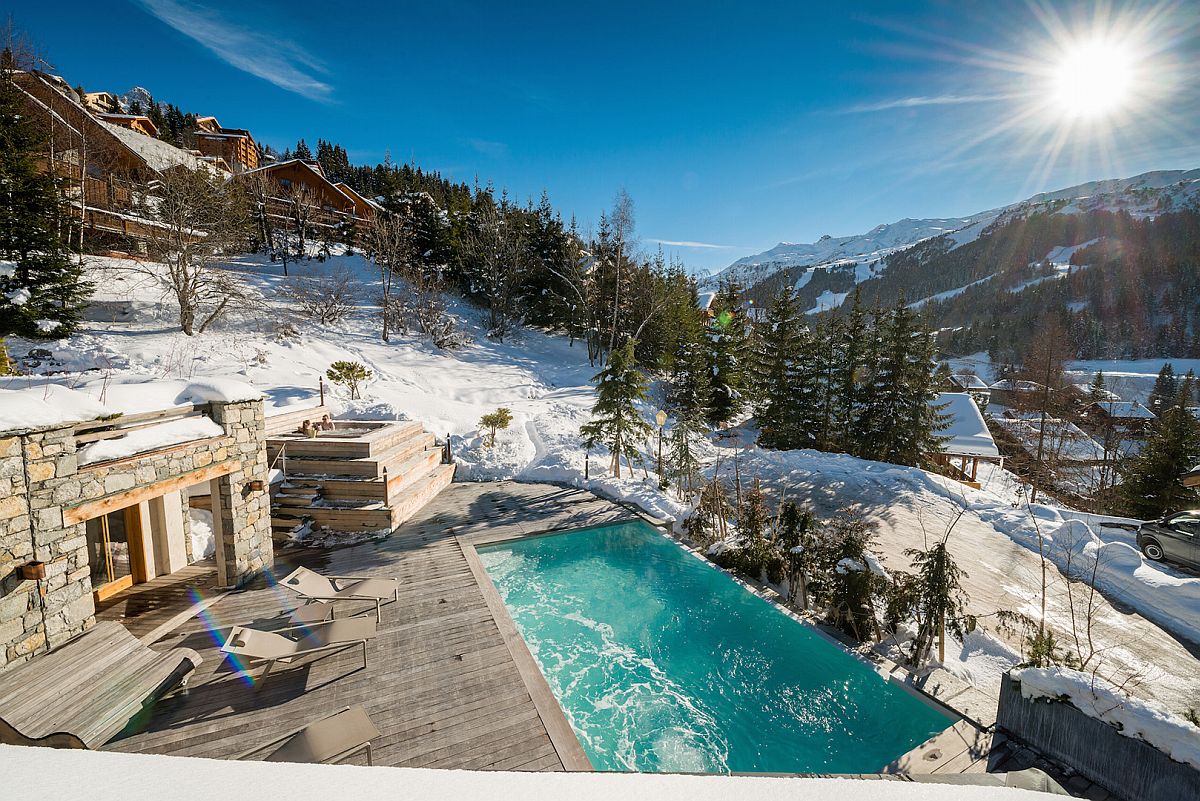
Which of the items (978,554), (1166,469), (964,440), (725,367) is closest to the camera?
(978,554)

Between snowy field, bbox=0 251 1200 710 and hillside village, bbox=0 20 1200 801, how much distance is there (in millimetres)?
102

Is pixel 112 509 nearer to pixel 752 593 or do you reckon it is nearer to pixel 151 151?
pixel 752 593

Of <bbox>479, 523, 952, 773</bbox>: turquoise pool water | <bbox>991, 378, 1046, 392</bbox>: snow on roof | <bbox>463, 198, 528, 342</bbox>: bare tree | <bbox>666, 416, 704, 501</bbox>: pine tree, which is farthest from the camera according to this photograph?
<bbox>463, 198, 528, 342</bbox>: bare tree

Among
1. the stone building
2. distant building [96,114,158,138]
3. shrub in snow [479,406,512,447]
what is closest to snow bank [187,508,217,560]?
the stone building

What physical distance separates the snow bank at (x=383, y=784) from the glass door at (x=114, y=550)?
241 inches

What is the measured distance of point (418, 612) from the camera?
19.2 ft

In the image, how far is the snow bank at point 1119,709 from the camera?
3.03 metres

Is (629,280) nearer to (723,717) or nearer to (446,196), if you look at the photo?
(446,196)

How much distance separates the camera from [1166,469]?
13.9 m

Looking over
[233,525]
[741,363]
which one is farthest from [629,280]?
[233,525]

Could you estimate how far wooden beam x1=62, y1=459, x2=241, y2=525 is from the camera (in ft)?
13.8

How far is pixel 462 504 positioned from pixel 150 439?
5.80 m

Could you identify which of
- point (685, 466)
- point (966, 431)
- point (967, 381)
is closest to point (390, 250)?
point (685, 466)

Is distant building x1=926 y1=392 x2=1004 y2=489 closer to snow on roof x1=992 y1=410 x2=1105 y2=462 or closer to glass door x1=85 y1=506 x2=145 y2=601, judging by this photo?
snow on roof x1=992 y1=410 x2=1105 y2=462
